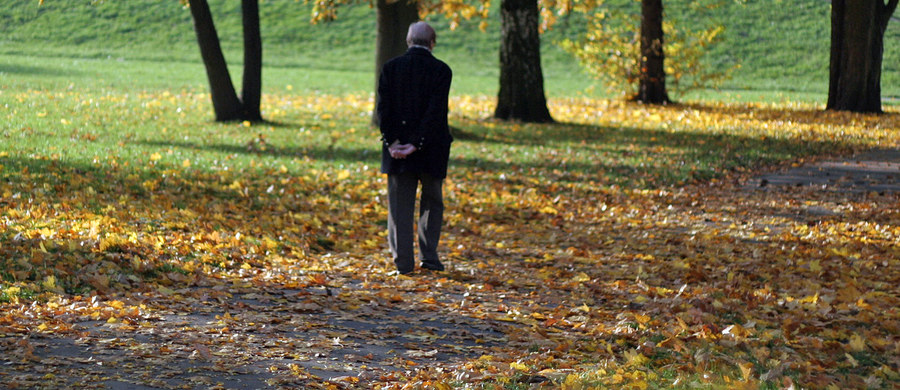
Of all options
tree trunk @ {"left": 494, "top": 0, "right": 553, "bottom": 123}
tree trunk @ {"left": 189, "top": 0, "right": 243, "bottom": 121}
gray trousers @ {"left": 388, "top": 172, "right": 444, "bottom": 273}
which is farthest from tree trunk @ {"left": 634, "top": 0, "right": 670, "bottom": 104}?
gray trousers @ {"left": 388, "top": 172, "right": 444, "bottom": 273}

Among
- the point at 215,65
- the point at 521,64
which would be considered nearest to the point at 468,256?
the point at 215,65

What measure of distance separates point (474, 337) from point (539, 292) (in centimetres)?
152

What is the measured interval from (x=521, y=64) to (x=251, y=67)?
521 centimetres

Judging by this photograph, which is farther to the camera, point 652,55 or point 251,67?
point 652,55

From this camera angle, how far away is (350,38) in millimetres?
44750

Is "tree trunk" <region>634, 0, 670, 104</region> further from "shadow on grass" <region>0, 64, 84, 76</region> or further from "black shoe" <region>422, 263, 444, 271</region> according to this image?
"black shoe" <region>422, 263, 444, 271</region>

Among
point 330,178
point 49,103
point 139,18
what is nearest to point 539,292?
point 330,178

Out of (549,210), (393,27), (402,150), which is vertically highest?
(393,27)

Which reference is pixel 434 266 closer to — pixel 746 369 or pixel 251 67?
pixel 746 369

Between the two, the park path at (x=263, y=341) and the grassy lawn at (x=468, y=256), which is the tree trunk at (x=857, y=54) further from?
the park path at (x=263, y=341)

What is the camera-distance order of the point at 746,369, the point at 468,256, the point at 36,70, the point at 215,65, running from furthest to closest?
the point at 36,70, the point at 215,65, the point at 468,256, the point at 746,369

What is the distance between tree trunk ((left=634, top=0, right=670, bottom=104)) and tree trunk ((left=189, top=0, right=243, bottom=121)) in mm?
11545

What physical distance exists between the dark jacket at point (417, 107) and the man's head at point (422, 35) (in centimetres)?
6

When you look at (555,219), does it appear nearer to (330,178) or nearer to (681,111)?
(330,178)
